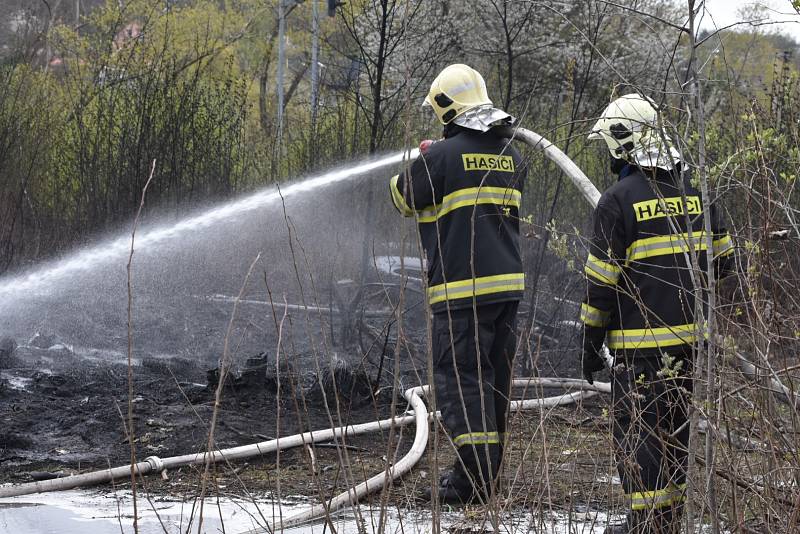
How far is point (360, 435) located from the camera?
6055mm

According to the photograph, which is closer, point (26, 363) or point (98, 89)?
point (26, 363)

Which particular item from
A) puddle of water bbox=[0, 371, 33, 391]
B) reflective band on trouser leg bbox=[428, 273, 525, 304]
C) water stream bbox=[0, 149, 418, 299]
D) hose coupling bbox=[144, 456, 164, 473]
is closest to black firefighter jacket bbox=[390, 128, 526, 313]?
reflective band on trouser leg bbox=[428, 273, 525, 304]

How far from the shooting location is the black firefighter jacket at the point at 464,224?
4.69m

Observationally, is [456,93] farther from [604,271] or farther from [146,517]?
[146,517]

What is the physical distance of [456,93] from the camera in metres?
4.91

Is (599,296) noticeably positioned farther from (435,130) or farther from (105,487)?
(435,130)

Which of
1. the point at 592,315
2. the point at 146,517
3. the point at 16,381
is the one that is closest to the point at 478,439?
the point at 592,315

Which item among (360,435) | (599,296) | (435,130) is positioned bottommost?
(360,435)

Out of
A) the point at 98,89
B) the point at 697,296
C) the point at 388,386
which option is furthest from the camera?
the point at 98,89

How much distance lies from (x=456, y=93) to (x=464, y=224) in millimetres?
702

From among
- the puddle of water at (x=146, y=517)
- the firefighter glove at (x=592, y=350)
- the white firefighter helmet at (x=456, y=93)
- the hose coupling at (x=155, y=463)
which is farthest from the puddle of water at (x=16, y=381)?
the firefighter glove at (x=592, y=350)

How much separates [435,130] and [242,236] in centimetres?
242

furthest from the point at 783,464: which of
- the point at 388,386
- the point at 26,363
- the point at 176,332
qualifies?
the point at 176,332

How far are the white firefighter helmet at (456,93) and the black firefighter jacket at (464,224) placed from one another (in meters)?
0.19
